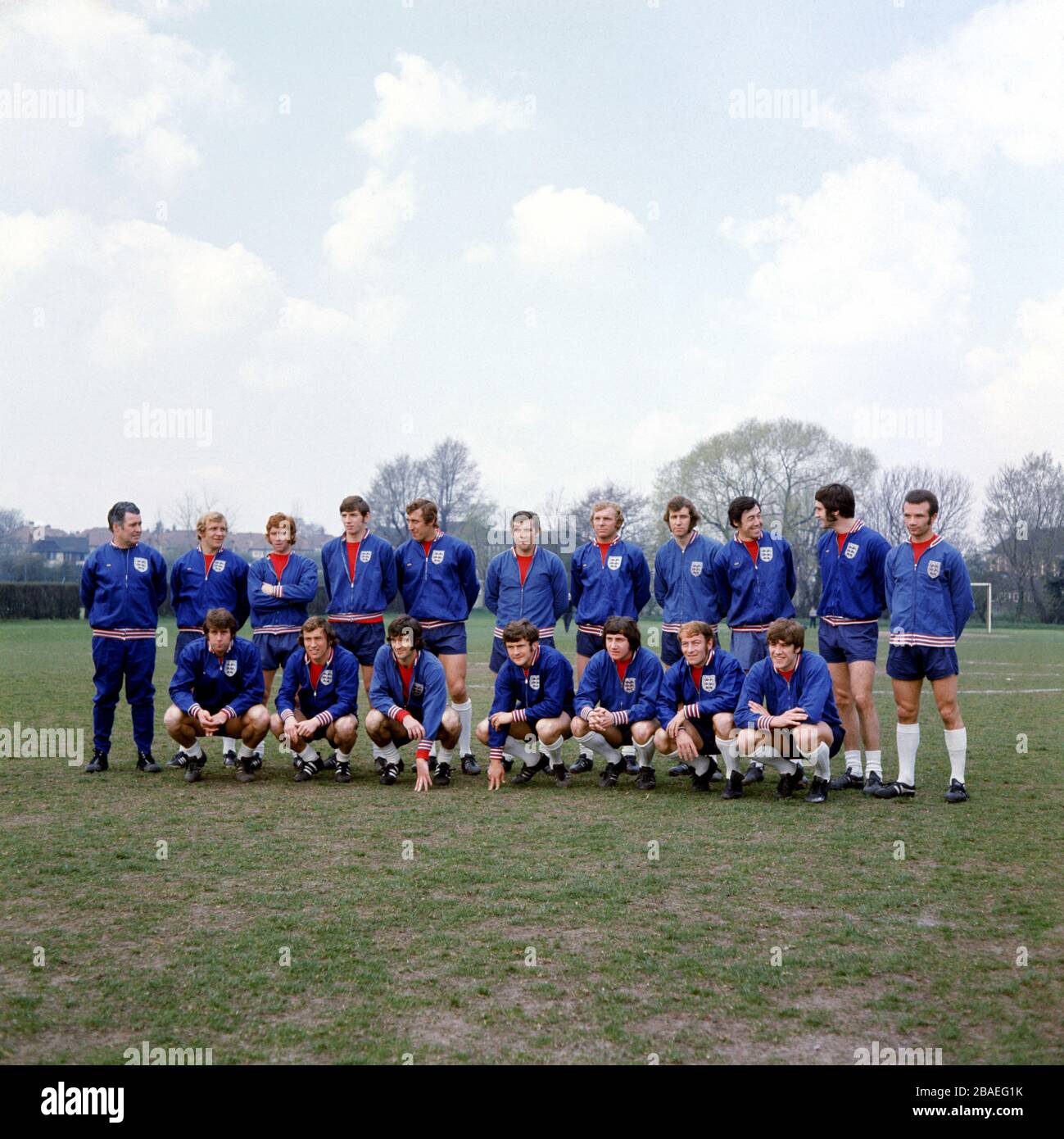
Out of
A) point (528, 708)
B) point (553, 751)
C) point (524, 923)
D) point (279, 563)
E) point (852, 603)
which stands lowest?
point (524, 923)

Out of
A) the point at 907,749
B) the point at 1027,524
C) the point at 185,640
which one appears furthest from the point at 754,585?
the point at 1027,524

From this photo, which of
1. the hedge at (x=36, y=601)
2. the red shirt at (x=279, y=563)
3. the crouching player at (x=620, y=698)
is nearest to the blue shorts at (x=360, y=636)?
the red shirt at (x=279, y=563)

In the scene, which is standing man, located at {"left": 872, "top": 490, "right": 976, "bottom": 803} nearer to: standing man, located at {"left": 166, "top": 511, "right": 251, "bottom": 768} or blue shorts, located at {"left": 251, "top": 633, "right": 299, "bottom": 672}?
blue shorts, located at {"left": 251, "top": 633, "right": 299, "bottom": 672}

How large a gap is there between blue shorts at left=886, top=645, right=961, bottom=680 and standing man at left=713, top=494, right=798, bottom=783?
0.86 m

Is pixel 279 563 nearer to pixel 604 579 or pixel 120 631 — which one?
pixel 120 631

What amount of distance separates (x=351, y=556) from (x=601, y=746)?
243 cm

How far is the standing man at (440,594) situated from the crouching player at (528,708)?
56 cm

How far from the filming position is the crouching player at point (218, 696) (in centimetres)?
765

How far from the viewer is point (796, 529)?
53.7 metres

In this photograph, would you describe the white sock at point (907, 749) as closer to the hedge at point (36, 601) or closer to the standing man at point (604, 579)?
the standing man at point (604, 579)

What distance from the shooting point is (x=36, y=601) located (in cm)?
4003

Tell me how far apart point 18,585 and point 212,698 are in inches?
1415

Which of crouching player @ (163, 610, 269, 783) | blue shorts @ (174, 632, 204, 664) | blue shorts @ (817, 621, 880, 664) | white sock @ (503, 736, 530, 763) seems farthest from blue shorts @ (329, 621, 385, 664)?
blue shorts @ (817, 621, 880, 664)
